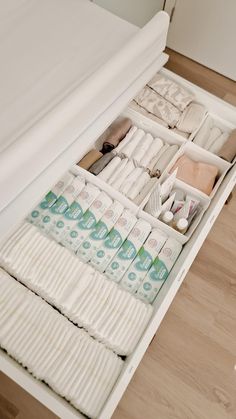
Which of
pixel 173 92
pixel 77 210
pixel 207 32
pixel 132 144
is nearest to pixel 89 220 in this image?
pixel 77 210

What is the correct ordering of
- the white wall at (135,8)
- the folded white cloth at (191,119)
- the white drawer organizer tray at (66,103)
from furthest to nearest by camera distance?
1. the white wall at (135,8)
2. the folded white cloth at (191,119)
3. the white drawer organizer tray at (66,103)

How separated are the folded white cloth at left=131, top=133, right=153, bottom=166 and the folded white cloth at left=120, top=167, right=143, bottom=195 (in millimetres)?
44

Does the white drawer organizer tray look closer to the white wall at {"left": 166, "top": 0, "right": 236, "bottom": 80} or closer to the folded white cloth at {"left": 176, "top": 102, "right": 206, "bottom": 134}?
the folded white cloth at {"left": 176, "top": 102, "right": 206, "bottom": 134}

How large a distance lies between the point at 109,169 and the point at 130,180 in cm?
9

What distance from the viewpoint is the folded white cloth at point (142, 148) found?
1610 millimetres

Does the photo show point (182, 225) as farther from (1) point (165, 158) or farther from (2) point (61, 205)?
(2) point (61, 205)

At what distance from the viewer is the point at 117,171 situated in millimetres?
1543

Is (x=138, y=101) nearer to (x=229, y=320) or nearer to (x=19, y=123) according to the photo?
(x=19, y=123)

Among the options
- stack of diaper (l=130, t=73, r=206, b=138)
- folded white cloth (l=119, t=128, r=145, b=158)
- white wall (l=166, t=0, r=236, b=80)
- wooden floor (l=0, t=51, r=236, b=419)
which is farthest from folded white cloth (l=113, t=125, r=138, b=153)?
white wall (l=166, t=0, r=236, b=80)

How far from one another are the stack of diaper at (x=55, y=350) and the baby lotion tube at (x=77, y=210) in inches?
9.7

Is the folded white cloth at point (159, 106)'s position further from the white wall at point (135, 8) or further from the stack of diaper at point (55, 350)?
the stack of diaper at point (55, 350)

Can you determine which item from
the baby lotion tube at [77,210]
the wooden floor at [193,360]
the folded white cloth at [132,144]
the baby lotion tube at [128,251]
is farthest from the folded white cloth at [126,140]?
the wooden floor at [193,360]

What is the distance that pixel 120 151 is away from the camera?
1.61m

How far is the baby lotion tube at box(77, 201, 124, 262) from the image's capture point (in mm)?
1377
